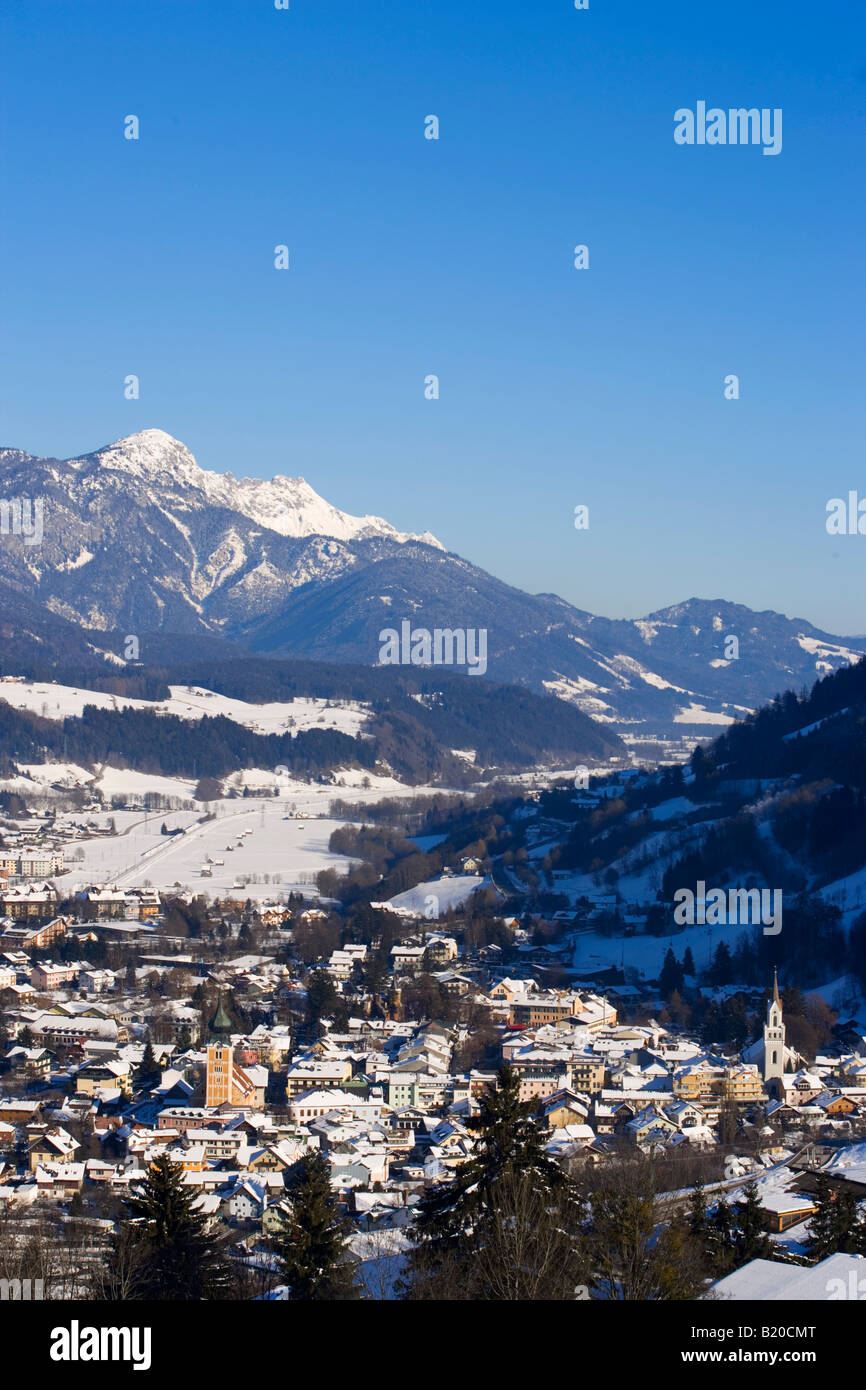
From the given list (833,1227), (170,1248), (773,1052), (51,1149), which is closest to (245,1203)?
(51,1149)

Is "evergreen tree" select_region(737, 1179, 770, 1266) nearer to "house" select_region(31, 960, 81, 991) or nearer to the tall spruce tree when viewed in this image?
the tall spruce tree

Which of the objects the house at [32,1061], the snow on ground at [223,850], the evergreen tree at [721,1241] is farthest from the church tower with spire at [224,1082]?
the snow on ground at [223,850]

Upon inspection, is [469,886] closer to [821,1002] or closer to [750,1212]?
[821,1002]

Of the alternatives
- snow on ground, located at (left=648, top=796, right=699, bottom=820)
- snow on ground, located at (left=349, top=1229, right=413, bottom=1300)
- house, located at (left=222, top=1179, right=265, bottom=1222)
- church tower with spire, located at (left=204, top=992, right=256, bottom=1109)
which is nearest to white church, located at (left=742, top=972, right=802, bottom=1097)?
church tower with spire, located at (left=204, top=992, right=256, bottom=1109)

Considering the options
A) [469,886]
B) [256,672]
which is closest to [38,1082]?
[469,886]

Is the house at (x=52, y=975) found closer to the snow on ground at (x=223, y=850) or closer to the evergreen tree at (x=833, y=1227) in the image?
the snow on ground at (x=223, y=850)

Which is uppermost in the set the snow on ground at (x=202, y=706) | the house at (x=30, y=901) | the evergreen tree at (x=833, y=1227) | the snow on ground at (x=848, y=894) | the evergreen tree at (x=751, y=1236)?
the snow on ground at (x=202, y=706)
